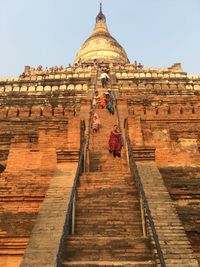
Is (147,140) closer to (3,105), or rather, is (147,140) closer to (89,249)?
(89,249)

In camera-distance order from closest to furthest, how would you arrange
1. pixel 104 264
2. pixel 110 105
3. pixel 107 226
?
pixel 104 264 < pixel 107 226 < pixel 110 105

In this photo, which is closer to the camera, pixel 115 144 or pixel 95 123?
pixel 115 144

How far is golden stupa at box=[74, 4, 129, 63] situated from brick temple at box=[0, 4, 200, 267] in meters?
18.0

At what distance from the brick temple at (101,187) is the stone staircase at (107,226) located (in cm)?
1

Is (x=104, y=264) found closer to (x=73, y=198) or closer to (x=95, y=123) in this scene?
(x=73, y=198)

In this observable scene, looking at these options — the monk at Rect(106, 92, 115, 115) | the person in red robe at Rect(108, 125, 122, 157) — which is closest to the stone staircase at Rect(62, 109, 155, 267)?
the person in red robe at Rect(108, 125, 122, 157)

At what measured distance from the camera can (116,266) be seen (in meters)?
5.28

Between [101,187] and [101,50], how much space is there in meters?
25.5

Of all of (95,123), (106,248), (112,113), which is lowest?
(106,248)

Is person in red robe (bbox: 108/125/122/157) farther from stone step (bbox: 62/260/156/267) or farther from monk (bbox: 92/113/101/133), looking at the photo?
stone step (bbox: 62/260/156/267)

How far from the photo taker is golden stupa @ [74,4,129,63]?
1217 inches

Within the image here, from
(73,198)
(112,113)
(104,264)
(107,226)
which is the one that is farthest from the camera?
(112,113)

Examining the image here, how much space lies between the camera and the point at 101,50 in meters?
32.0

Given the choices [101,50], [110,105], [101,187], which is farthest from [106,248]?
[101,50]
